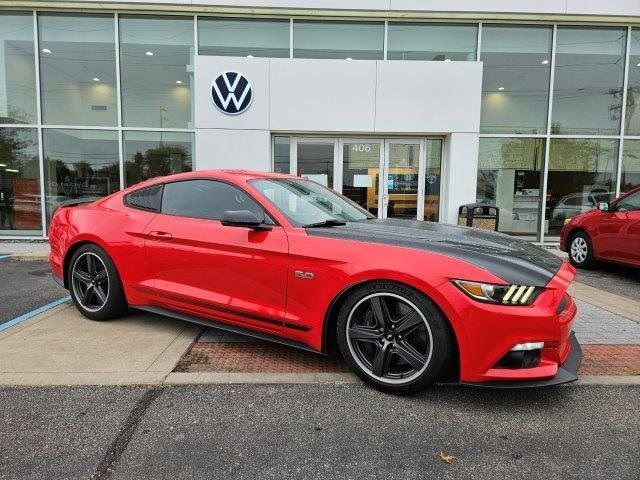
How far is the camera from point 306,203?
3752 mm

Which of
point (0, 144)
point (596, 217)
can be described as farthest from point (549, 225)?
point (0, 144)

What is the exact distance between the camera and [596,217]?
7312 mm

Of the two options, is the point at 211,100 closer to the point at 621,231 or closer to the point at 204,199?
the point at 204,199

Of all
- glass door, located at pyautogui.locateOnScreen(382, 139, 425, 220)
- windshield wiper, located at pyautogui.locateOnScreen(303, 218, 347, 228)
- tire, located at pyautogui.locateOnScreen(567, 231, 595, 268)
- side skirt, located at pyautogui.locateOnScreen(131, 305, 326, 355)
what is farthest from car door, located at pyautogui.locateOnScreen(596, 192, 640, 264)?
side skirt, located at pyautogui.locateOnScreen(131, 305, 326, 355)

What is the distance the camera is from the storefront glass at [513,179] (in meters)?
10.3

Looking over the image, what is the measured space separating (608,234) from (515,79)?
15.9ft

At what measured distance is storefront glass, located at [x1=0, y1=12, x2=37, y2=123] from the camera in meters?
9.99

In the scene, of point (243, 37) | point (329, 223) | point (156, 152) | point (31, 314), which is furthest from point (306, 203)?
point (243, 37)

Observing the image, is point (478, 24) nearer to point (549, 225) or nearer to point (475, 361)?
point (549, 225)

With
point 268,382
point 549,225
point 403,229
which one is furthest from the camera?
point 549,225

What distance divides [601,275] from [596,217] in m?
0.94

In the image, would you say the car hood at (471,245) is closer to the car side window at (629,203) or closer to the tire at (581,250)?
the car side window at (629,203)

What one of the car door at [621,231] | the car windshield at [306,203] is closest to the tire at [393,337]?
the car windshield at [306,203]

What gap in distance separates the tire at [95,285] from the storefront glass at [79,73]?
6.82m
